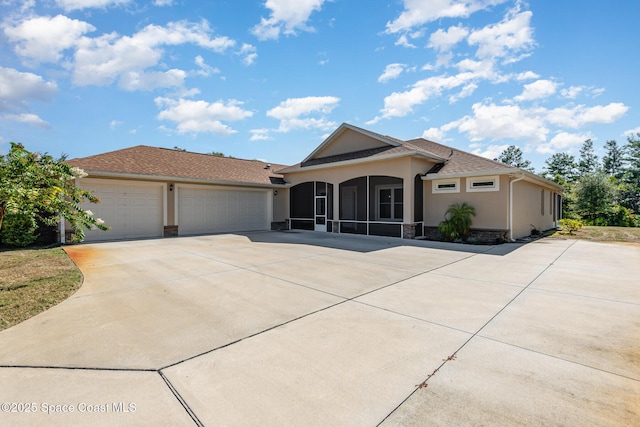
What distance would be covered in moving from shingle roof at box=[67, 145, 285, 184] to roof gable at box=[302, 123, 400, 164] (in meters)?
3.36

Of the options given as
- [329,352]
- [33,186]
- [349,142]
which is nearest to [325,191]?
[349,142]

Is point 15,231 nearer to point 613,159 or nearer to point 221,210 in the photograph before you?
point 221,210

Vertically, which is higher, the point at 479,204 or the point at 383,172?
the point at 383,172

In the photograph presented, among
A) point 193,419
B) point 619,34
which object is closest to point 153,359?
point 193,419

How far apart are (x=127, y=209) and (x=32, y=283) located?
8029mm

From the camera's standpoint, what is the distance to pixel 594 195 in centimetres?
2373

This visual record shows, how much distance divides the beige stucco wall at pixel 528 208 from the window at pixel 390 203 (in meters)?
5.49

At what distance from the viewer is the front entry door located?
16031 mm

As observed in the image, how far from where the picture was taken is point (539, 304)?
4.59 metres

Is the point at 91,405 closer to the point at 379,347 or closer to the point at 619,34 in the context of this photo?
the point at 379,347

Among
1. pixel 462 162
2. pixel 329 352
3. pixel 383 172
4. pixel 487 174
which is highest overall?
pixel 462 162

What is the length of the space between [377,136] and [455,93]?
5.03 metres

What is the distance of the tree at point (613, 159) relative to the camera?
4566cm

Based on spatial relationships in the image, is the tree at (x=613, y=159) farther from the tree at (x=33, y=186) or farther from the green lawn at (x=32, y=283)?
the green lawn at (x=32, y=283)
